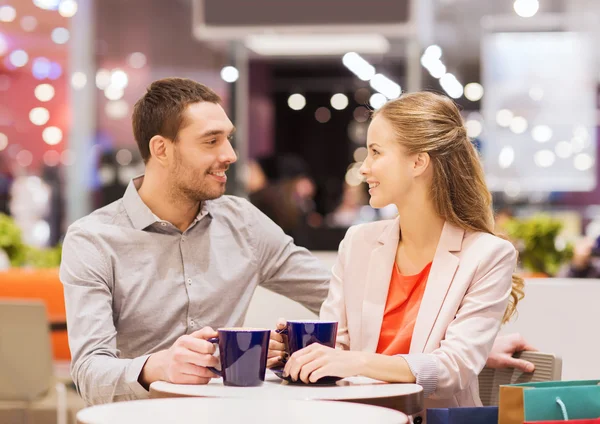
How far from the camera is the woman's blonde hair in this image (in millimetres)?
2271

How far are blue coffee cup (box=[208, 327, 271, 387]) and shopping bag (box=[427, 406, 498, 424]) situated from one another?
1.21 feet

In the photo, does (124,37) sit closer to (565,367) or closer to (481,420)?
(565,367)

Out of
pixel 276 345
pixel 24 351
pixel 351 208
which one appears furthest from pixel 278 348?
pixel 351 208

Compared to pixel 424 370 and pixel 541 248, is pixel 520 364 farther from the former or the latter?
pixel 541 248

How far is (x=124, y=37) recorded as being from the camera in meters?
10.3

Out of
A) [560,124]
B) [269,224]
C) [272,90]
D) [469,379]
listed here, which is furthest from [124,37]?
[469,379]

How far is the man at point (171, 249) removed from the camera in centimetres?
229

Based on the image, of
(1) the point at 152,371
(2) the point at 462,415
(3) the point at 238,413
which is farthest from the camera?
(1) the point at 152,371

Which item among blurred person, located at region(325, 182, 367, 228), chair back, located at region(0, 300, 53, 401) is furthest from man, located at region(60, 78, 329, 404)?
blurred person, located at region(325, 182, 367, 228)

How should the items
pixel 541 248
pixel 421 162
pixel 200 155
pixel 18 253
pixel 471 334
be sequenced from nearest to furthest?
pixel 471 334 < pixel 421 162 < pixel 200 155 < pixel 541 248 < pixel 18 253

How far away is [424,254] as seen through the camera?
2314mm

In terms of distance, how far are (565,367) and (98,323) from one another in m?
1.63

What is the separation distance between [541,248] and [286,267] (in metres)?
2.50

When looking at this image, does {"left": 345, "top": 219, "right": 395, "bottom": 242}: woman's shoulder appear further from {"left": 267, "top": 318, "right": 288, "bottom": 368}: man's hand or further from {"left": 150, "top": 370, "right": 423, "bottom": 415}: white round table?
{"left": 150, "top": 370, "right": 423, "bottom": 415}: white round table
